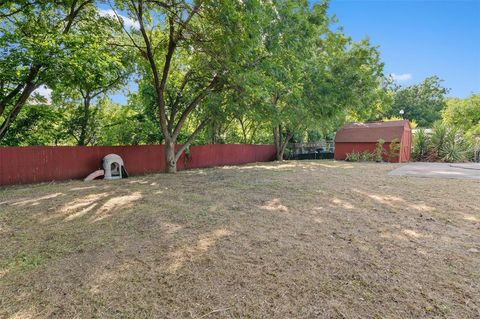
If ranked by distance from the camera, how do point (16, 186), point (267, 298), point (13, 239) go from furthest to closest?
point (16, 186) < point (13, 239) < point (267, 298)

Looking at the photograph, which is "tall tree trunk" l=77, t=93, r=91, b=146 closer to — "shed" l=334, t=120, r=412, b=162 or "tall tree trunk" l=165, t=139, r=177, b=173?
"tall tree trunk" l=165, t=139, r=177, b=173

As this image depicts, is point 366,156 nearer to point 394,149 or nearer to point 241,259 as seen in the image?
point 394,149

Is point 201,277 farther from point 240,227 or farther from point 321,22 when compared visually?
point 321,22

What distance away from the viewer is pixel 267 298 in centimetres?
186

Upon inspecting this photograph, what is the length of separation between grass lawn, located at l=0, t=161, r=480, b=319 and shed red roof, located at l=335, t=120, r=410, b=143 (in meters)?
12.1

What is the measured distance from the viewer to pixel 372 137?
52.3 feet

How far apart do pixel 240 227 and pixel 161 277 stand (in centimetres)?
136

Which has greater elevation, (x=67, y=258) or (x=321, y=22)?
(x=321, y=22)

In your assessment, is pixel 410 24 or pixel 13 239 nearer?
pixel 13 239

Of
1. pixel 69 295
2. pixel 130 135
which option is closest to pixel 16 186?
pixel 130 135

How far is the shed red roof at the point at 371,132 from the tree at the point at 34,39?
1538 centimetres

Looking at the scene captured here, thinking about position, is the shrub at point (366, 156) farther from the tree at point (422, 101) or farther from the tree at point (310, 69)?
the tree at point (422, 101)

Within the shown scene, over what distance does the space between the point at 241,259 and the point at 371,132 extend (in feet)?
54.1

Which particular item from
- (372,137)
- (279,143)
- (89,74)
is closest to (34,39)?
(89,74)
